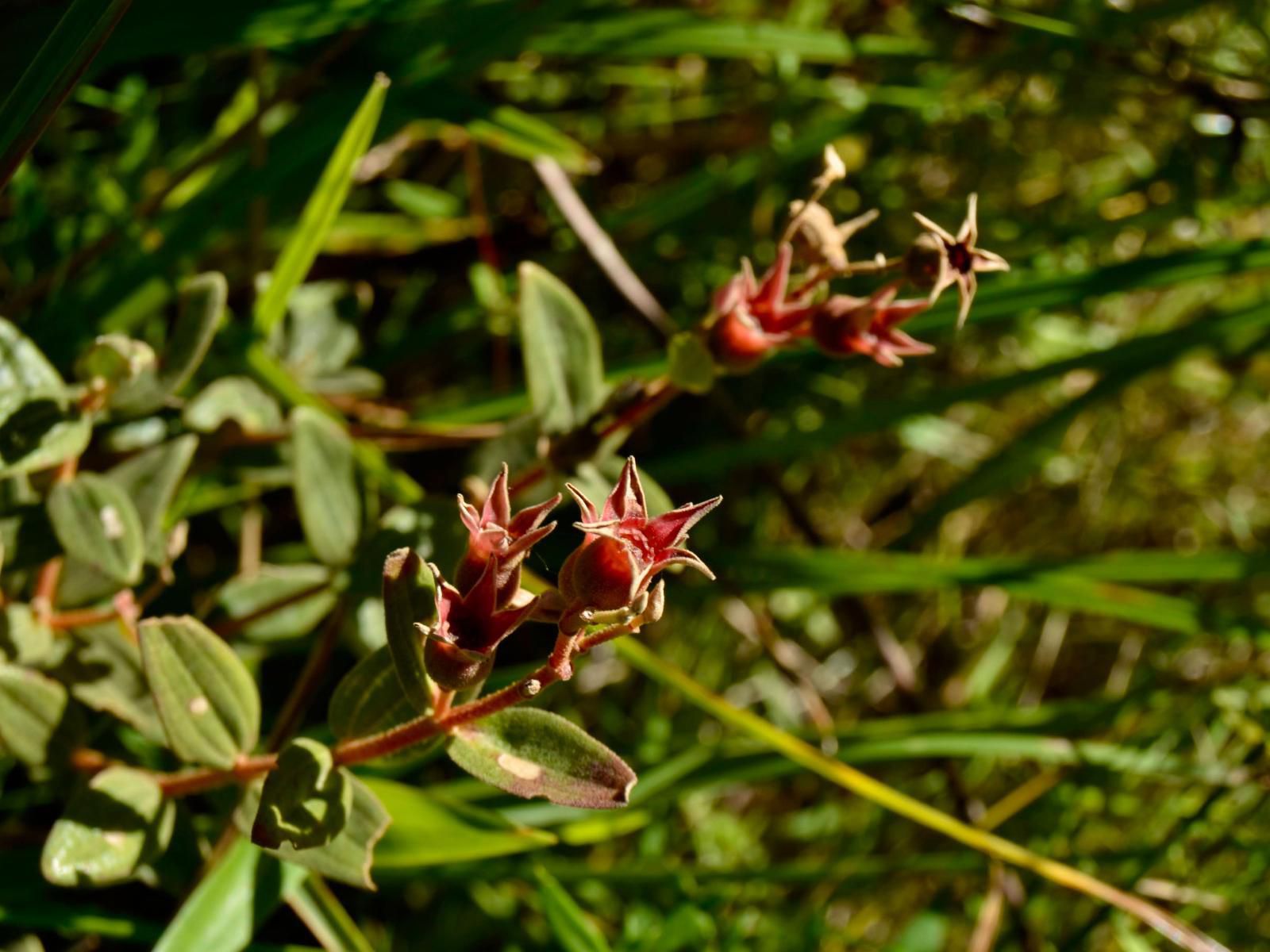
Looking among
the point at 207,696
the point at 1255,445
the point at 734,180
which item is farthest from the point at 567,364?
the point at 1255,445

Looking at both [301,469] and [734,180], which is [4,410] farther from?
[734,180]

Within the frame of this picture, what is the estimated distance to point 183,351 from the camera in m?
1.11

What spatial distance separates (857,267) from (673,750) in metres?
0.82

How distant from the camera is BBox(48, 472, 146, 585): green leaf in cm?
103

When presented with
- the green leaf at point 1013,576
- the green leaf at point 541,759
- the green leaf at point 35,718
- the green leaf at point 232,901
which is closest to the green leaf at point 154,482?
the green leaf at point 35,718

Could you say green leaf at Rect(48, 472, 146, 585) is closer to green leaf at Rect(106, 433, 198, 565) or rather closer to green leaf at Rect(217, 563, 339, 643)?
green leaf at Rect(106, 433, 198, 565)

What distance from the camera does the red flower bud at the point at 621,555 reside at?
2.22 ft

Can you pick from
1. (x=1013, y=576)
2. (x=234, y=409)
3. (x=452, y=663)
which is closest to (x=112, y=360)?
(x=234, y=409)

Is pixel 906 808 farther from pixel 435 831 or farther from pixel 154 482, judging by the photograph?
pixel 154 482

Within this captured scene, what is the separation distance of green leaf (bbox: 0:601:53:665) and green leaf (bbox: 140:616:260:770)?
0.15 m

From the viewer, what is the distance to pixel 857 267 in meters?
0.94

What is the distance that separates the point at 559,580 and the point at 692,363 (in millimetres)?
317

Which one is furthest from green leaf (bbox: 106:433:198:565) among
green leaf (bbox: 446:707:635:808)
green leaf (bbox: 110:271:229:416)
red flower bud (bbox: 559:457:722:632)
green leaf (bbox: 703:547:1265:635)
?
green leaf (bbox: 703:547:1265:635)

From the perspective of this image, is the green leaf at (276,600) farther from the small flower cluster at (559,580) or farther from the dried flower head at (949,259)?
the dried flower head at (949,259)
